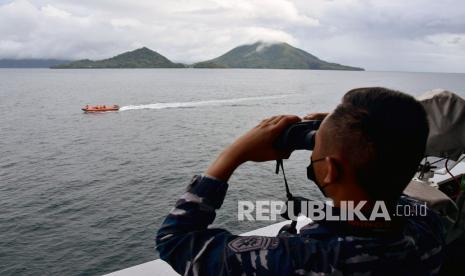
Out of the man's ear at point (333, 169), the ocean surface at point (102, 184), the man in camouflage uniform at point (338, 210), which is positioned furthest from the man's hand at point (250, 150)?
the ocean surface at point (102, 184)

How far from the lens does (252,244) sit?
1199 millimetres

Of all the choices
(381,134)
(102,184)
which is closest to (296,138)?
(381,134)

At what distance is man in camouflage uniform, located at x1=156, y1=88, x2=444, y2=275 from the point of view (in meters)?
1.15

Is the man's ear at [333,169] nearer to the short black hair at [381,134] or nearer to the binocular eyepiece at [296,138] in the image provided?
the short black hair at [381,134]

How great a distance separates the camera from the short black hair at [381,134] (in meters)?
1.14

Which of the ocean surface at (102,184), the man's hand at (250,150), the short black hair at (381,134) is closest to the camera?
the short black hair at (381,134)

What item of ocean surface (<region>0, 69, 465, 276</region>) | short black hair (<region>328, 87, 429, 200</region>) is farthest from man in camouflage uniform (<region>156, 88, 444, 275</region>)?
ocean surface (<region>0, 69, 465, 276</region>)

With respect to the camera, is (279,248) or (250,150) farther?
(250,150)

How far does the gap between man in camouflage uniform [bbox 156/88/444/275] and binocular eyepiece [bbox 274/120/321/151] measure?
0.09 metres

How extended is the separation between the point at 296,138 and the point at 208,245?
0.45m

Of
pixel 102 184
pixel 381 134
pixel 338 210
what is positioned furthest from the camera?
pixel 102 184

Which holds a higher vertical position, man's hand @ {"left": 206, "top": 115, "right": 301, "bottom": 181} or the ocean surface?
man's hand @ {"left": 206, "top": 115, "right": 301, "bottom": 181}

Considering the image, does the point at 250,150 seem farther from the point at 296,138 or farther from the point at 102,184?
the point at 102,184

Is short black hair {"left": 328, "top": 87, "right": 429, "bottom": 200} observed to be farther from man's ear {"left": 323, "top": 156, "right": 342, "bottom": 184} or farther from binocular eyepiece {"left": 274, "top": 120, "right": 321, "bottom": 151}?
binocular eyepiece {"left": 274, "top": 120, "right": 321, "bottom": 151}
